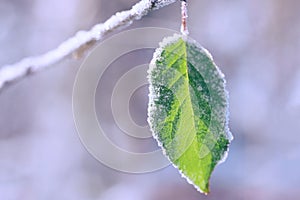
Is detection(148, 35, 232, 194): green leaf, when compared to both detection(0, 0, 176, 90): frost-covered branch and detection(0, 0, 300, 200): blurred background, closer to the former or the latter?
detection(0, 0, 176, 90): frost-covered branch

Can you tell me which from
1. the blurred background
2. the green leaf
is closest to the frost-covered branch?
the green leaf

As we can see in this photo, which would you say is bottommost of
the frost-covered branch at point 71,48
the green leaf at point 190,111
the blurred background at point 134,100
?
the green leaf at point 190,111

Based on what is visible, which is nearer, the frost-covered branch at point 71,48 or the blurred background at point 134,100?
the frost-covered branch at point 71,48

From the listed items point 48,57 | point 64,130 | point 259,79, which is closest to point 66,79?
point 64,130

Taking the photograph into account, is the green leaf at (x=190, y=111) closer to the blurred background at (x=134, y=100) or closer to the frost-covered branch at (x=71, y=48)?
the frost-covered branch at (x=71, y=48)

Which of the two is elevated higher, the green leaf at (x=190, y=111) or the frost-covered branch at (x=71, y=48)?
the frost-covered branch at (x=71, y=48)

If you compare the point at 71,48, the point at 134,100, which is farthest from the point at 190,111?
the point at 134,100

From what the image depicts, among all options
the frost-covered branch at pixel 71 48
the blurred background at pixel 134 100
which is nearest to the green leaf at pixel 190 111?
the frost-covered branch at pixel 71 48
